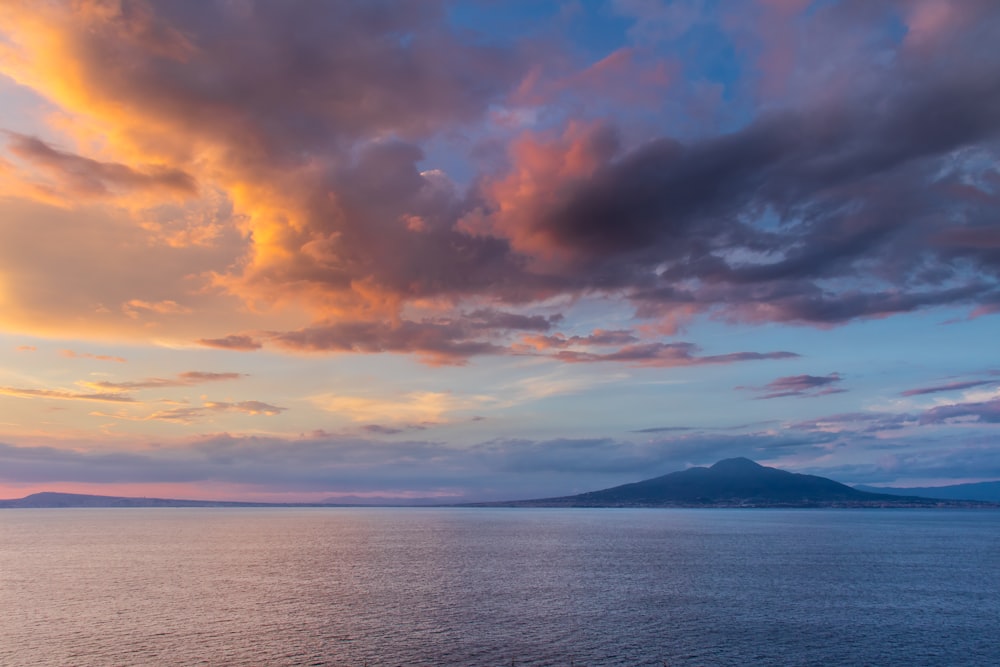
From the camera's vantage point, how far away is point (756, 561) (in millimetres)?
177875

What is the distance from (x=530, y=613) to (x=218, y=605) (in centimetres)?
4968

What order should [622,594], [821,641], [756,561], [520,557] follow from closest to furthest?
[821,641] < [622,594] < [756,561] < [520,557]

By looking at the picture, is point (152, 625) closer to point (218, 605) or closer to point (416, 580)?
point (218, 605)

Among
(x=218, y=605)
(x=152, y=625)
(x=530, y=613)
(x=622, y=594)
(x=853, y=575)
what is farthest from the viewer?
(x=853, y=575)

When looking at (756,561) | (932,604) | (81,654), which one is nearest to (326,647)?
(81,654)

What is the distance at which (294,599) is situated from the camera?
11250cm

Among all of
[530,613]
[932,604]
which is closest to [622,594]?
[530,613]

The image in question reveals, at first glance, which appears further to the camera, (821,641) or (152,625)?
(152,625)

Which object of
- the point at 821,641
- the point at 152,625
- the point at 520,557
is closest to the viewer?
the point at 821,641

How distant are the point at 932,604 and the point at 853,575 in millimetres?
40189

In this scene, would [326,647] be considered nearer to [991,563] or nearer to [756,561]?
[756,561]

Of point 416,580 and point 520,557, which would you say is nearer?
point 416,580

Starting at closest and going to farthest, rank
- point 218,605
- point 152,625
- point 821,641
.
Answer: point 821,641 < point 152,625 < point 218,605

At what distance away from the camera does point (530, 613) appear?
99.1m
